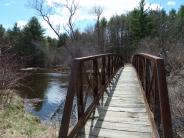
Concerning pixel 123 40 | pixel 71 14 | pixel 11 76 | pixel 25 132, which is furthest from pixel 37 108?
pixel 123 40

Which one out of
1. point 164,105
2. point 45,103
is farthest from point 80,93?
point 45,103

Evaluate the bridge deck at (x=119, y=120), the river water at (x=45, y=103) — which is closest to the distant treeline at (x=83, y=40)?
the river water at (x=45, y=103)

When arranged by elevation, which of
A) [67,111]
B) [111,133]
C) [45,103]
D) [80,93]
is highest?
[80,93]

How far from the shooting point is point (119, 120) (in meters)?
4.74

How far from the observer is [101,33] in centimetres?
4941

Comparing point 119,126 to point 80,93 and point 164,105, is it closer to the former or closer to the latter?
point 80,93

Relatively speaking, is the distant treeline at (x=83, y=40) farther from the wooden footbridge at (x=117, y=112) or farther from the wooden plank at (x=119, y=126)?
the wooden plank at (x=119, y=126)

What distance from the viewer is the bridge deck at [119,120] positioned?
13.6 feet

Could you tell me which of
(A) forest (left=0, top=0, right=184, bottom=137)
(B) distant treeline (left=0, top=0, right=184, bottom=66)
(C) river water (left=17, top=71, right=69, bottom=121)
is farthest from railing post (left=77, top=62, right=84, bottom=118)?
(B) distant treeline (left=0, top=0, right=184, bottom=66)

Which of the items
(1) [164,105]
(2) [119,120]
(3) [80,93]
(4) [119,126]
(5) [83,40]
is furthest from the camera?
(5) [83,40]

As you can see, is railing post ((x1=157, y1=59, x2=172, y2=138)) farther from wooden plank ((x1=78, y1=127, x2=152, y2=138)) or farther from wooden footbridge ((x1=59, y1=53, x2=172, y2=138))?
wooden plank ((x1=78, y1=127, x2=152, y2=138))

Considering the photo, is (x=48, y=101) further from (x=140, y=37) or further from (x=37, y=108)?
(x=140, y=37)

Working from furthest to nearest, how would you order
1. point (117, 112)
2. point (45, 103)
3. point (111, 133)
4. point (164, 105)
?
point (45, 103), point (117, 112), point (111, 133), point (164, 105)

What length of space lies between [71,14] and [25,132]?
30.4 metres
